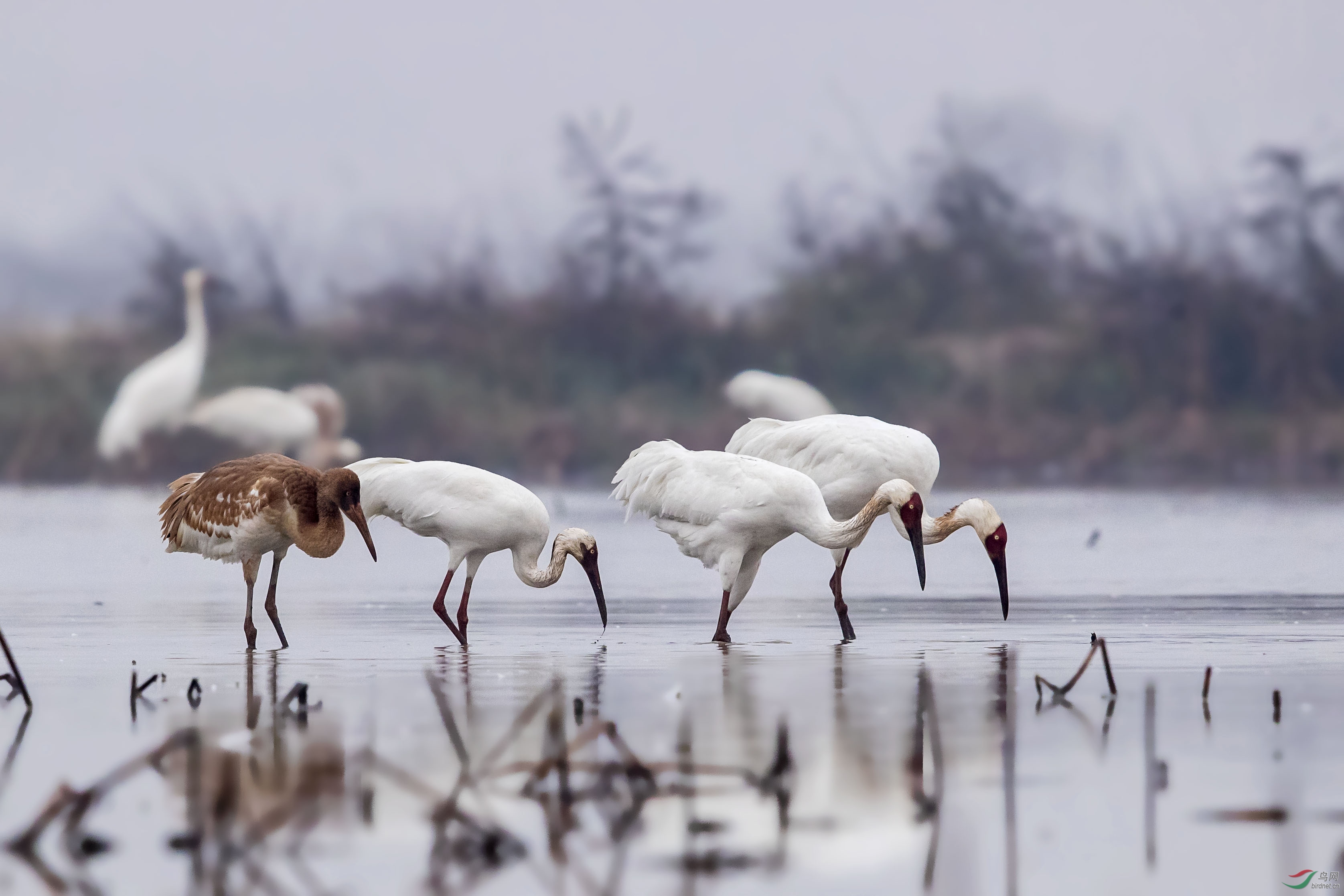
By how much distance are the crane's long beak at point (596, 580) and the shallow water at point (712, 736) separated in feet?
0.80

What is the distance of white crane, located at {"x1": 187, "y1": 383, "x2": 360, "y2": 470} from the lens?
27062 millimetres

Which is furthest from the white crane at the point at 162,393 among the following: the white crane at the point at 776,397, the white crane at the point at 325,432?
the white crane at the point at 776,397

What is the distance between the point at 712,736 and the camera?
717cm

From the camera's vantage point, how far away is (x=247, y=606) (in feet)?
34.7

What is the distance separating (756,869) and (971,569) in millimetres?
11301

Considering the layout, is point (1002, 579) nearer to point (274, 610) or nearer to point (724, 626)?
point (724, 626)

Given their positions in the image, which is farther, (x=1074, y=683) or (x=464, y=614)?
(x=464, y=614)

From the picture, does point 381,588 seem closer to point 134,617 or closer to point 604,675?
point 134,617

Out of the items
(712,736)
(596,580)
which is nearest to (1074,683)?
(712,736)

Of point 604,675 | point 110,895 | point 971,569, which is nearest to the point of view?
point 110,895

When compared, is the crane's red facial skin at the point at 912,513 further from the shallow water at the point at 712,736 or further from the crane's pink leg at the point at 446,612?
the crane's pink leg at the point at 446,612

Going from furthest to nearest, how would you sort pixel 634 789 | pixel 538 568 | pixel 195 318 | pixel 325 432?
1. pixel 325 432
2. pixel 195 318
3. pixel 538 568
4. pixel 634 789

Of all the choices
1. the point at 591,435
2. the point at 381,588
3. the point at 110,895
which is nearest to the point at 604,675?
the point at 110,895

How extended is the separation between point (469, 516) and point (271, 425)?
1659cm
